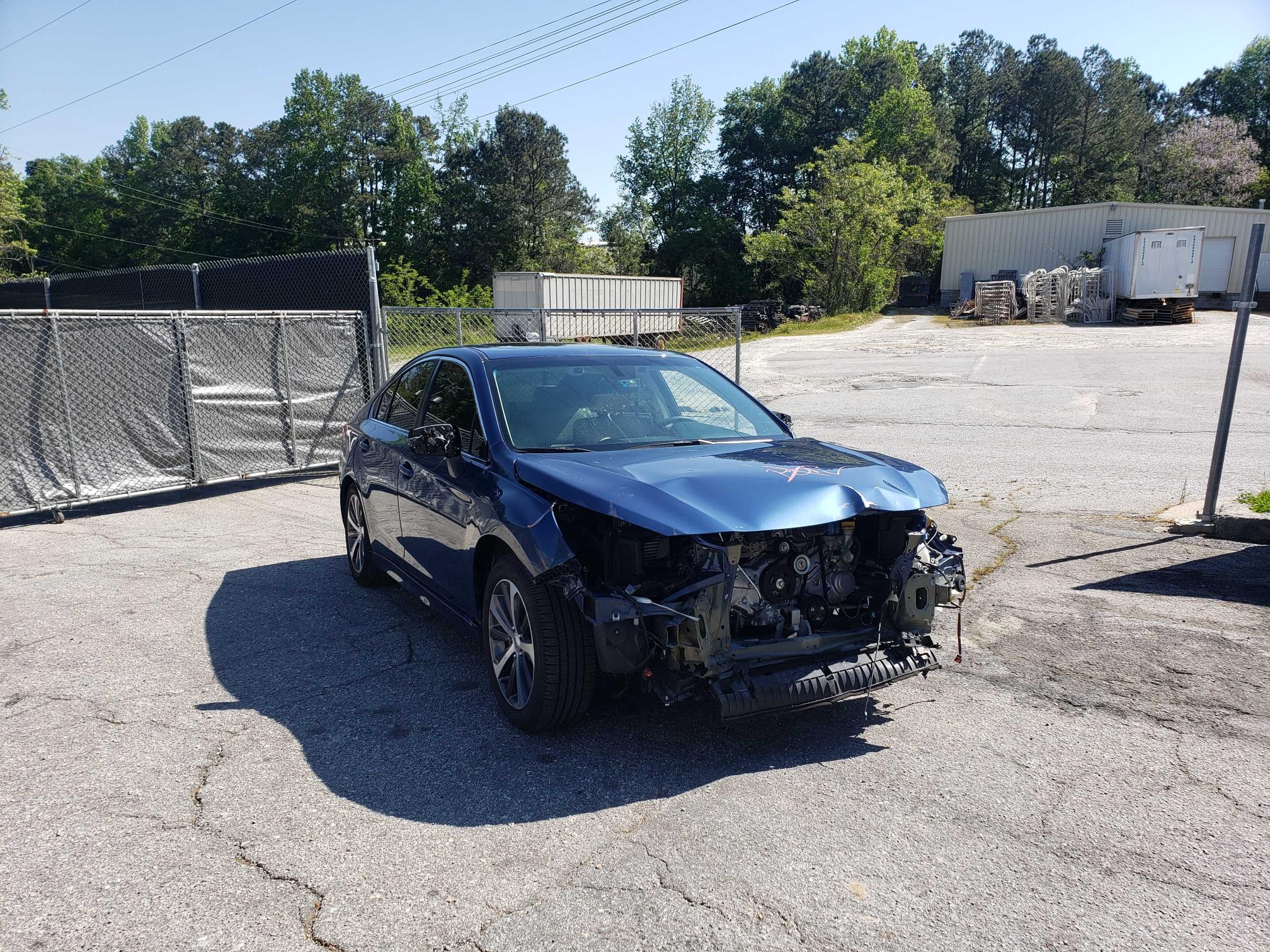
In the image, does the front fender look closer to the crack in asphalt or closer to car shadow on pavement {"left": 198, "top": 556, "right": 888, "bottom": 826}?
car shadow on pavement {"left": 198, "top": 556, "right": 888, "bottom": 826}

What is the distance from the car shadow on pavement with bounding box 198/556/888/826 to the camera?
130 inches

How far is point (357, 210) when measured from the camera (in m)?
68.5

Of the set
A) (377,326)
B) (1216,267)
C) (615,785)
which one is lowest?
(615,785)

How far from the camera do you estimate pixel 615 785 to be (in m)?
3.33

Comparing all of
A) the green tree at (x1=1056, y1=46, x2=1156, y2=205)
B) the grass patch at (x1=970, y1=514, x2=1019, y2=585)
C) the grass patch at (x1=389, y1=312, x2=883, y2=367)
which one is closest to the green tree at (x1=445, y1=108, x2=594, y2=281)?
the green tree at (x1=1056, y1=46, x2=1156, y2=205)

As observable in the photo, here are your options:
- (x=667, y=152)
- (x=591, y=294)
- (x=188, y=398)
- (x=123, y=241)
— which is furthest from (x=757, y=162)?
(x=188, y=398)

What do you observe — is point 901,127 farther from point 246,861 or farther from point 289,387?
point 246,861

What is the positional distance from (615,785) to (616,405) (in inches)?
82.3

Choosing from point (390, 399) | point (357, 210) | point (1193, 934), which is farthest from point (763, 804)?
point (357, 210)

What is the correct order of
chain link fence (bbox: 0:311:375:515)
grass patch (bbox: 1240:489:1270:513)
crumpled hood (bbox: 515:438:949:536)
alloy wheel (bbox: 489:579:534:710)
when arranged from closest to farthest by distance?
crumpled hood (bbox: 515:438:949:536), alloy wheel (bbox: 489:579:534:710), grass patch (bbox: 1240:489:1270:513), chain link fence (bbox: 0:311:375:515)

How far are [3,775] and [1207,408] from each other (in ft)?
51.8

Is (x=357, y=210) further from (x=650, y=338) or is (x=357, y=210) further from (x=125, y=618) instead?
(x=125, y=618)

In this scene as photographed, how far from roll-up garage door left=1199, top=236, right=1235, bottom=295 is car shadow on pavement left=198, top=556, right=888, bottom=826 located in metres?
43.4

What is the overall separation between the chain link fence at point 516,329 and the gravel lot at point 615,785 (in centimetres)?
500
